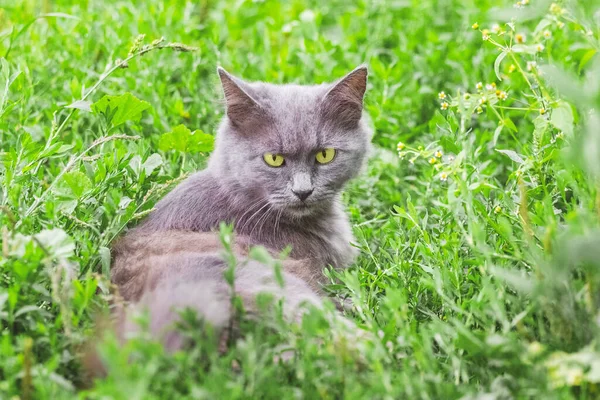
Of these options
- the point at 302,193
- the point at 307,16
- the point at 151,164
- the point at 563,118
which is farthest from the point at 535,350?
the point at 307,16

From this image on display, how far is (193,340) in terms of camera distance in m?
1.89

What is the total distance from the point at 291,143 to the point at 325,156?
17 cm

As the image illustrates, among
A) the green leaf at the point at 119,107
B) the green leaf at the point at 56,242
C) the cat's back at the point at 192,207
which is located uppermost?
the green leaf at the point at 119,107

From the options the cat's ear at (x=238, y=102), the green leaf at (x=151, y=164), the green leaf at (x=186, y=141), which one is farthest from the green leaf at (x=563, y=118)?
the green leaf at (x=186, y=141)

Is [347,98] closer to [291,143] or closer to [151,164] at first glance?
[291,143]

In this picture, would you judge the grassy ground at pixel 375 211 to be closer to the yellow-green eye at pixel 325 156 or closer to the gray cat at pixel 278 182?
the gray cat at pixel 278 182

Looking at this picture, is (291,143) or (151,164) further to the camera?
(291,143)

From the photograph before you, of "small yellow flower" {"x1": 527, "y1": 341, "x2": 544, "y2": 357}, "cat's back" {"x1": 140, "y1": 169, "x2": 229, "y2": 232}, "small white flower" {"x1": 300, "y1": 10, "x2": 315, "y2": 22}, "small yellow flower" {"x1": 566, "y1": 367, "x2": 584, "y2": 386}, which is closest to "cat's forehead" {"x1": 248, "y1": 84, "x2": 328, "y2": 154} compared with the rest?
"cat's back" {"x1": 140, "y1": 169, "x2": 229, "y2": 232}

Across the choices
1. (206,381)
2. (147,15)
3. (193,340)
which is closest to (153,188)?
(193,340)

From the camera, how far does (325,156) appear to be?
289 cm

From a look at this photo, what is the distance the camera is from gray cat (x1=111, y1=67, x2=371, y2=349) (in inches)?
106

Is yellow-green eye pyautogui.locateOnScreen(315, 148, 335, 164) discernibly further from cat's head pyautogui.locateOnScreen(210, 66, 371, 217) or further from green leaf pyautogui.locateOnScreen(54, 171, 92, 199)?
green leaf pyautogui.locateOnScreen(54, 171, 92, 199)

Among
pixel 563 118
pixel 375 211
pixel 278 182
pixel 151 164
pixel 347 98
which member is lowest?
pixel 375 211

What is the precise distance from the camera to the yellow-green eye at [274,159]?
2846mm
